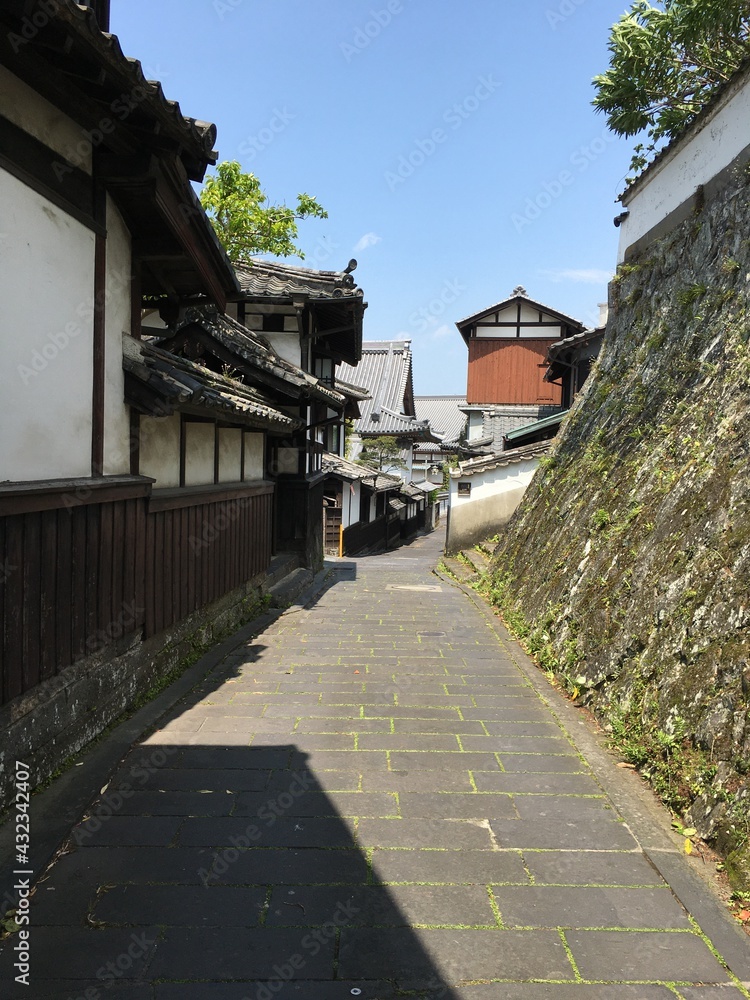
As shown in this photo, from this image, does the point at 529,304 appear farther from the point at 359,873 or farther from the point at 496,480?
the point at 359,873

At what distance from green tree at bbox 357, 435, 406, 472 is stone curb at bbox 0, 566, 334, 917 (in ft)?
104

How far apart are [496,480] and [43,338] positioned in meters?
20.4

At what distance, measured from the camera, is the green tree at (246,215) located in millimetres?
22516

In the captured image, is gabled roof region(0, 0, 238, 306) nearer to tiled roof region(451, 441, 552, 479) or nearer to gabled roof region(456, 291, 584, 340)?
tiled roof region(451, 441, 552, 479)

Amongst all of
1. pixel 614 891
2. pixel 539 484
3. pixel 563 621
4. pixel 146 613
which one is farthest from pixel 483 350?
pixel 614 891

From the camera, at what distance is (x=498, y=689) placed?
8281 mm

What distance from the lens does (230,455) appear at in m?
10.9

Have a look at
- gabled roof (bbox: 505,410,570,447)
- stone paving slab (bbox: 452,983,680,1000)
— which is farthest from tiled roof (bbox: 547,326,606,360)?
stone paving slab (bbox: 452,983,680,1000)

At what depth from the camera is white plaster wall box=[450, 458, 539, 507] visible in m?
24.1

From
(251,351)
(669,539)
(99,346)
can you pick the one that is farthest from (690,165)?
(99,346)

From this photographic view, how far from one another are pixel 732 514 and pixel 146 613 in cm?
585

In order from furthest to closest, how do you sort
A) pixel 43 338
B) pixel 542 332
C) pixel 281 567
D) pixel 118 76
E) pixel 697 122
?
pixel 542 332 → pixel 281 567 → pixel 697 122 → pixel 43 338 → pixel 118 76

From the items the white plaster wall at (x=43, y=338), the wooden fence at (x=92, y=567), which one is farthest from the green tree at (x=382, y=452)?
the white plaster wall at (x=43, y=338)

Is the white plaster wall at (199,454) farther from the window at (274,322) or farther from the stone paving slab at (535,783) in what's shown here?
the window at (274,322)
